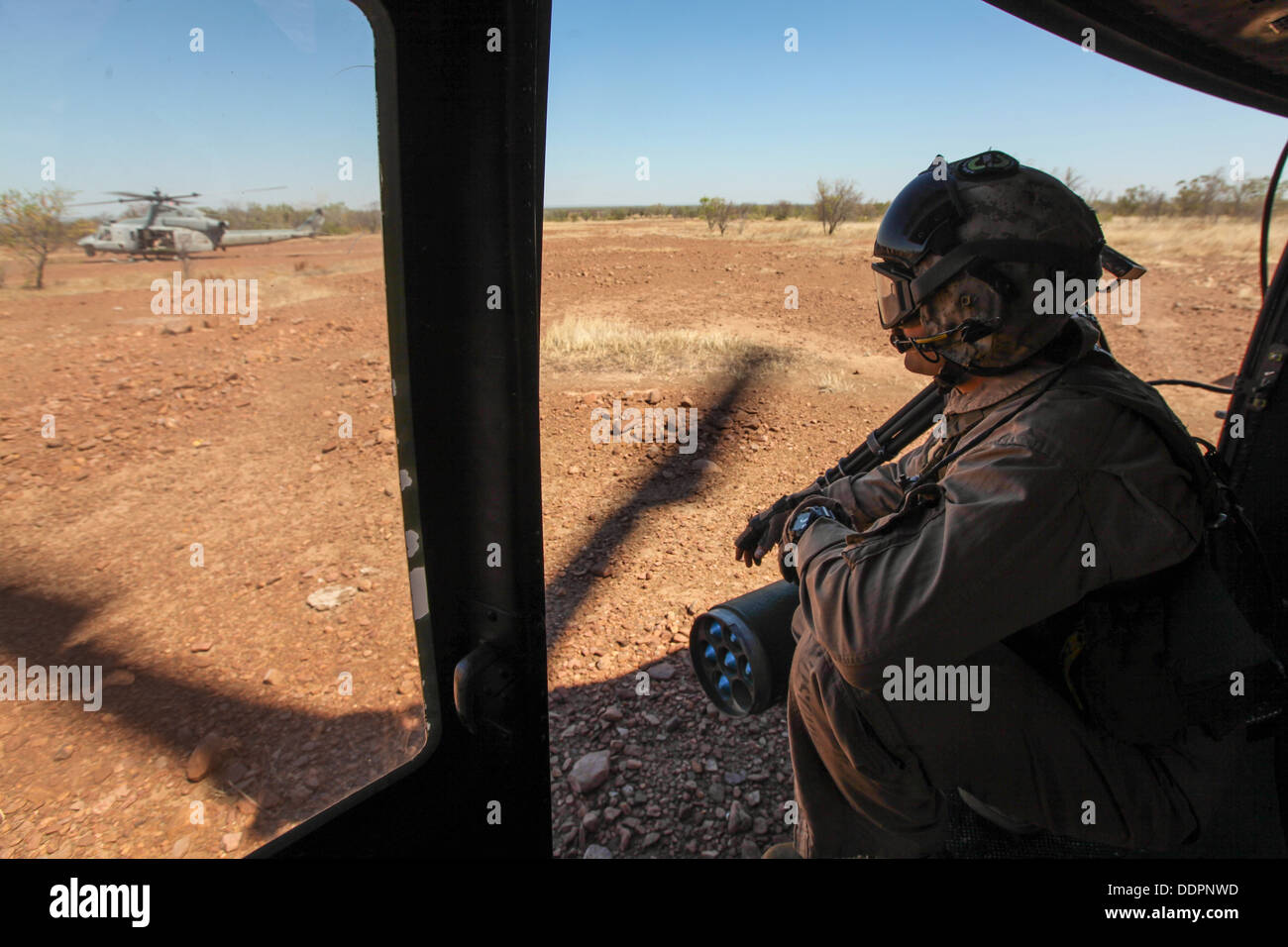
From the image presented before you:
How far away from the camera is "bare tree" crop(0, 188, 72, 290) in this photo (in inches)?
32.5

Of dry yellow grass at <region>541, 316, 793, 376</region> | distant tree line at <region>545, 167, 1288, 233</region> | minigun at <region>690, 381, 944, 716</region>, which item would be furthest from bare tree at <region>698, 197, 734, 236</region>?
minigun at <region>690, 381, 944, 716</region>

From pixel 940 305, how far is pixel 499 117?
3.72 feet

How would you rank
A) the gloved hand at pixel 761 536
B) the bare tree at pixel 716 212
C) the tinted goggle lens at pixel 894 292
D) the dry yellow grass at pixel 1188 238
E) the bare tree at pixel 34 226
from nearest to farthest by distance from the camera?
the bare tree at pixel 34 226, the tinted goggle lens at pixel 894 292, the gloved hand at pixel 761 536, the dry yellow grass at pixel 1188 238, the bare tree at pixel 716 212

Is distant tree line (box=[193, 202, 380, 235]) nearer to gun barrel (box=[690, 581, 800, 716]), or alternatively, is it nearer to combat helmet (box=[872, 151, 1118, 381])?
combat helmet (box=[872, 151, 1118, 381])

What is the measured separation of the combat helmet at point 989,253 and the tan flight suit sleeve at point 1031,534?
24 centimetres

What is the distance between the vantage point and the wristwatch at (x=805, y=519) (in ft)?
6.23

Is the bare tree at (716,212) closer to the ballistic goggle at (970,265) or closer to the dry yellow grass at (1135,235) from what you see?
the dry yellow grass at (1135,235)

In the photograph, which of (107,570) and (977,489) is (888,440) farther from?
(107,570)

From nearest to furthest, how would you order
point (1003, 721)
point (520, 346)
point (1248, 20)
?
point (520, 346) < point (1003, 721) < point (1248, 20)

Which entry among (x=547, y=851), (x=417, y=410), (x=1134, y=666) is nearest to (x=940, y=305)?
(x=1134, y=666)

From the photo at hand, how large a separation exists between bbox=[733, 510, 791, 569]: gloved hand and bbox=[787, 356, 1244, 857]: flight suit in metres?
0.24

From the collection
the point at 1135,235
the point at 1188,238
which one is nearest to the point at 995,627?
the point at 1188,238

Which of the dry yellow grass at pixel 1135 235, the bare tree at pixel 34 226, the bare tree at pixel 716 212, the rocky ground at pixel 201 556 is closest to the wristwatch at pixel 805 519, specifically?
the rocky ground at pixel 201 556

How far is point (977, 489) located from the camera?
1467 millimetres
